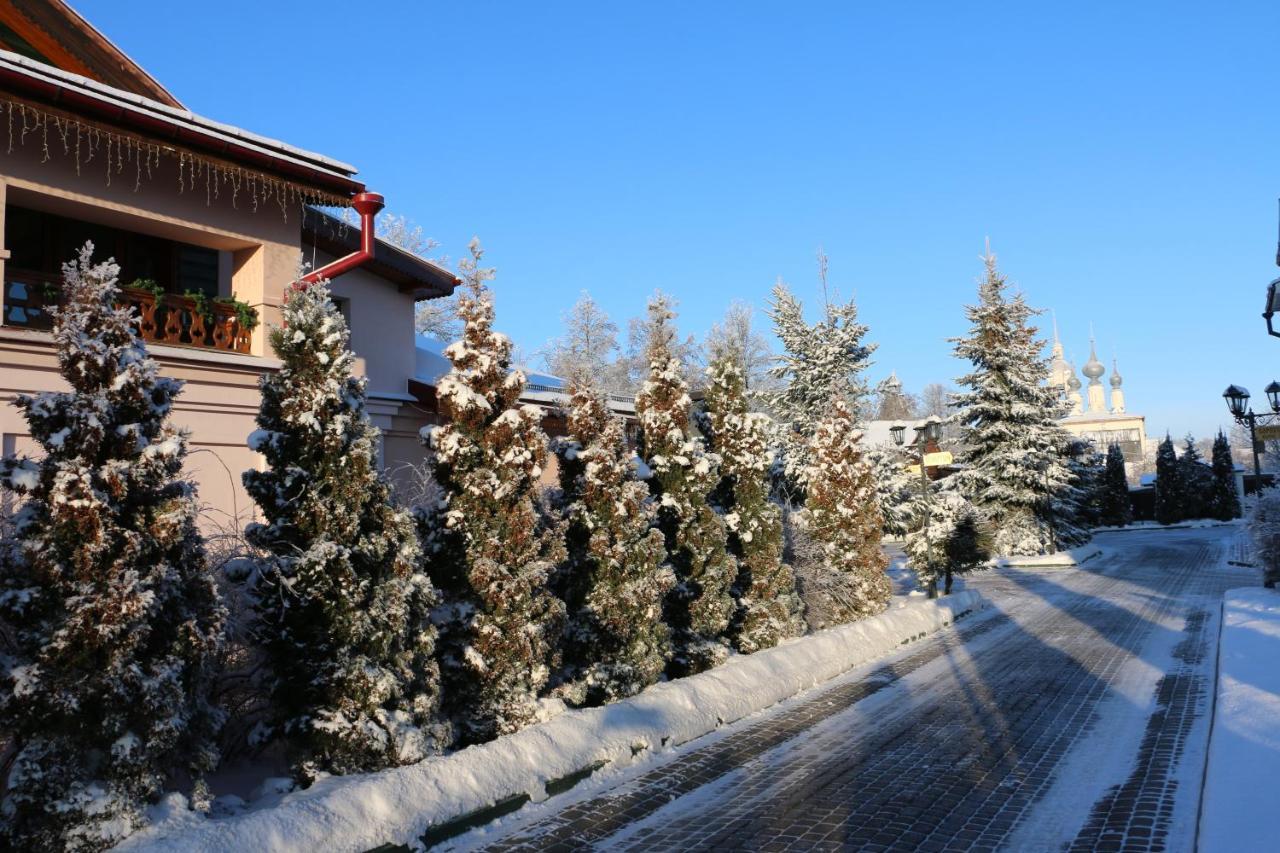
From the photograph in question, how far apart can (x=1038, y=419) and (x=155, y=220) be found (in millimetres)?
33359

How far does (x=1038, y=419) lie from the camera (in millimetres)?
36438

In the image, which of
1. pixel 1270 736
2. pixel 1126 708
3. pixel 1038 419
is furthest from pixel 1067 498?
pixel 1270 736

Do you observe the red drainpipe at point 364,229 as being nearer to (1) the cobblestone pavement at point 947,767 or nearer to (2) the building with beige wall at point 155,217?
(2) the building with beige wall at point 155,217

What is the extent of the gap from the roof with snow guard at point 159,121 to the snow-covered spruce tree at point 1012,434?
28683 mm

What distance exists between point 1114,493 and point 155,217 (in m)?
55.5

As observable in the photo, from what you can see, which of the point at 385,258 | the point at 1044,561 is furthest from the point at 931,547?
the point at 1044,561

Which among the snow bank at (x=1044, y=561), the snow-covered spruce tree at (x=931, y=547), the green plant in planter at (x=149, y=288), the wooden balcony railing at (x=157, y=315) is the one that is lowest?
the snow bank at (x=1044, y=561)

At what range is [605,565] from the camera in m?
10.3

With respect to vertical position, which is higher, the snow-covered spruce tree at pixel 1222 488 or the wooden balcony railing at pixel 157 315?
the wooden balcony railing at pixel 157 315

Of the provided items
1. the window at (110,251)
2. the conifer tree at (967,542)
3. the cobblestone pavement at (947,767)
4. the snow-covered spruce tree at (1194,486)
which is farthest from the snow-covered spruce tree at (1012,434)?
the window at (110,251)

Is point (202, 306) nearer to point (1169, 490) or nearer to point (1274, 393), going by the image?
point (1274, 393)

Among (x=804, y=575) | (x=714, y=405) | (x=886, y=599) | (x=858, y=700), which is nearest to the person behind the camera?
(x=858, y=700)

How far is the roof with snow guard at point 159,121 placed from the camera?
29.3 ft

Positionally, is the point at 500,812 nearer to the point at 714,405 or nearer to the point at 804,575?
the point at 714,405
